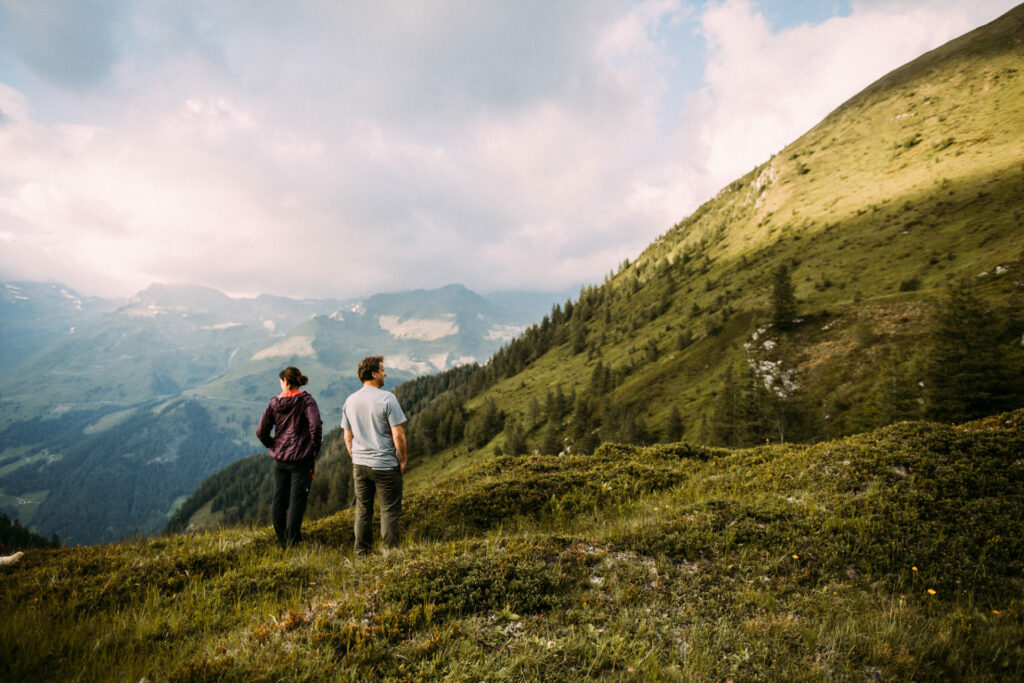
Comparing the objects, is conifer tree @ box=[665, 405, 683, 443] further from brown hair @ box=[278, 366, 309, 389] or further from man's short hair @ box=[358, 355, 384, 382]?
brown hair @ box=[278, 366, 309, 389]

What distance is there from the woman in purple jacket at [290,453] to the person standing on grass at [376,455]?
1313 millimetres

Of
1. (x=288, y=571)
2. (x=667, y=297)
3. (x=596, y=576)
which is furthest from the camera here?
(x=667, y=297)

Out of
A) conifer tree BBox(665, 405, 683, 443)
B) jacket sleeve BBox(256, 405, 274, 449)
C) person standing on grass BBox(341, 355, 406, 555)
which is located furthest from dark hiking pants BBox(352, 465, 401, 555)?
conifer tree BBox(665, 405, 683, 443)

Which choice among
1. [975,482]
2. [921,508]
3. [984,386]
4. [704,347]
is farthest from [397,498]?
[704,347]

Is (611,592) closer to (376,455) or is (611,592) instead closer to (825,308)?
(376,455)

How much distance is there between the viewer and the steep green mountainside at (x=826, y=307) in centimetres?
3625

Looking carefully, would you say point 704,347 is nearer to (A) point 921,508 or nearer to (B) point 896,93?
(A) point 921,508

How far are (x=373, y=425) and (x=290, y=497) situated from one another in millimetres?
3066

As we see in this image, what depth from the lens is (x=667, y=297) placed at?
378ft

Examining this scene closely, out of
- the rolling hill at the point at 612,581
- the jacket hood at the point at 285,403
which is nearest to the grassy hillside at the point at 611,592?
the rolling hill at the point at 612,581

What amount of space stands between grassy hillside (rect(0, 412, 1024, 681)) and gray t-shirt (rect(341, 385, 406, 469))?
5.99ft

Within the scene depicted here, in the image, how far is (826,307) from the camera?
55750mm

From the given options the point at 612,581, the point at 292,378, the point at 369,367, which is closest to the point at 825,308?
the point at 612,581

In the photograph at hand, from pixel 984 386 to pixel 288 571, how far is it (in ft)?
141
